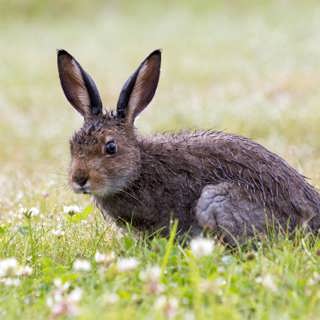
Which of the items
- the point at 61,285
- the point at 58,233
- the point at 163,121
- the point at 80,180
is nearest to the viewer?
the point at 61,285

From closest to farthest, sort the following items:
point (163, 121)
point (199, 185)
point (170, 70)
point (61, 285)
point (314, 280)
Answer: point (314, 280) < point (61, 285) < point (199, 185) < point (163, 121) < point (170, 70)

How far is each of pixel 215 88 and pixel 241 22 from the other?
43.2 ft

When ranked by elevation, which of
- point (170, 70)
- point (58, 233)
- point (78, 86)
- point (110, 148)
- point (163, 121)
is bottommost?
point (163, 121)

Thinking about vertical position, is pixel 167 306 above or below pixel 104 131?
below

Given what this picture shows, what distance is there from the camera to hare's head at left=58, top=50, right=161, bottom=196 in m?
6.45

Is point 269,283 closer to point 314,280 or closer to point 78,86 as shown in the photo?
point 314,280

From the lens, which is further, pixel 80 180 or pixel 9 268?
pixel 80 180

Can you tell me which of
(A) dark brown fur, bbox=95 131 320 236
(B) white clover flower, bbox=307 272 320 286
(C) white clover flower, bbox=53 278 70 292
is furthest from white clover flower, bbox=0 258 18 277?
(B) white clover flower, bbox=307 272 320 286

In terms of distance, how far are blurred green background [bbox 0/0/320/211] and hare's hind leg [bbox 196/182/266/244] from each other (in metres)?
1.53

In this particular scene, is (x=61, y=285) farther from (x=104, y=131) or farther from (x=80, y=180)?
(x=104, y=131)

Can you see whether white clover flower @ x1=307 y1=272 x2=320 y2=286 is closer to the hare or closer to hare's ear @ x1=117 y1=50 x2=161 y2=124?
the hare

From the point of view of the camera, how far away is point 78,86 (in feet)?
23.0

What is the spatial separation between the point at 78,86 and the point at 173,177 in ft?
3.72

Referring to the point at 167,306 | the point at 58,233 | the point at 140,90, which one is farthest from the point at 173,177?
the point at 167,306
